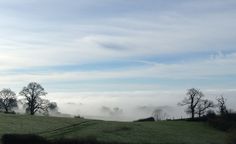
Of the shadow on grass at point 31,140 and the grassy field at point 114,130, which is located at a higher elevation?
the grassy field at point 114,130

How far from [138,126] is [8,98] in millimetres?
72005

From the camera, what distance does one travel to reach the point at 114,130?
91562mm

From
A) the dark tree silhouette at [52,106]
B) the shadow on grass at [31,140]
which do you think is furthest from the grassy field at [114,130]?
the dark tree silhouette at [52,106]

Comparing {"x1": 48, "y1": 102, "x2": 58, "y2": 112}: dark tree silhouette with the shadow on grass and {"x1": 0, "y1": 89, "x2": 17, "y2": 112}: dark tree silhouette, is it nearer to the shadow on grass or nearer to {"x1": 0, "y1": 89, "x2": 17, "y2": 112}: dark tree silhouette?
{"x1": 0, "y1": 89, "x2": 17, "y2": 112}: dark tree silhouette

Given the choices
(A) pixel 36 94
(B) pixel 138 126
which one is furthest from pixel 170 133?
(A) pixel 36 94

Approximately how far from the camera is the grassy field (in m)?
83.4

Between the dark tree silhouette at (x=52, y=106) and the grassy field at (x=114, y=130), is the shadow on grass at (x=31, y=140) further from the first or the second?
the dark tree silhouette at (x=52, y=106)

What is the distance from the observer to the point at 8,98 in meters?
162

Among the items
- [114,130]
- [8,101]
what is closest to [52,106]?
[8,101]

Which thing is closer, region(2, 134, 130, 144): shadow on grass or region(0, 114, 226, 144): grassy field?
region(2, 134, 130, 144): shadow on grass

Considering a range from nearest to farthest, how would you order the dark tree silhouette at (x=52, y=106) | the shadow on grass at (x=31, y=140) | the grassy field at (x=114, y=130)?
the shadow on grass at (x=31, y=140)
the grassy field at (x=114, y=130)
the dark tree silhouette at (x=52, y=106)

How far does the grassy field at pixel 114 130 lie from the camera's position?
83375 mm

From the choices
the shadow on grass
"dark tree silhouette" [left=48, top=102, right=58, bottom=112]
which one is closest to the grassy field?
the shadow on grass

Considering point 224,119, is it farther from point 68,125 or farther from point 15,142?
point 15,142
